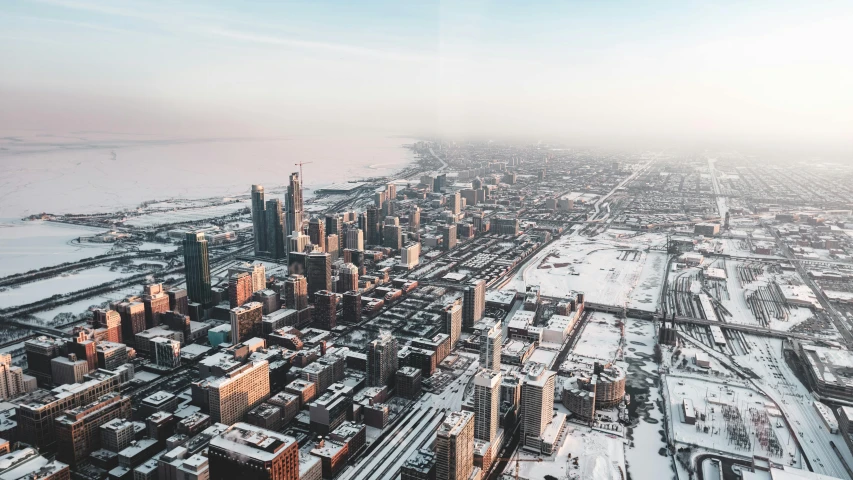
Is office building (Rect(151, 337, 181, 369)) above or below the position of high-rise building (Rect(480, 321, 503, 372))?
below

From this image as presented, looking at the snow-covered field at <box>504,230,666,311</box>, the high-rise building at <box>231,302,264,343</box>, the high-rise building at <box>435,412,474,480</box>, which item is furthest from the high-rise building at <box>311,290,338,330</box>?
the high-rise building at <box>435,412,474,480</box>

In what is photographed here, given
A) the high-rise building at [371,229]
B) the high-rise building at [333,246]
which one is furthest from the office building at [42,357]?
the high-rise building at [371,229]

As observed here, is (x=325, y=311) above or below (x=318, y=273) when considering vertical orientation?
below

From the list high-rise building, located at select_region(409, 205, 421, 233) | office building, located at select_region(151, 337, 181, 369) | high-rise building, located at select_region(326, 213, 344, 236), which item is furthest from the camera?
high-rise building, located at select_region(409, 205, 421, 233)

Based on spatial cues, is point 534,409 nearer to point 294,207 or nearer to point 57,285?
point 294,207

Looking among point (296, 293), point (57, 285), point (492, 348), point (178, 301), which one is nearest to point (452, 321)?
point (492, 348)

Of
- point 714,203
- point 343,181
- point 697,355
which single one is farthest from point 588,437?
point 343,181

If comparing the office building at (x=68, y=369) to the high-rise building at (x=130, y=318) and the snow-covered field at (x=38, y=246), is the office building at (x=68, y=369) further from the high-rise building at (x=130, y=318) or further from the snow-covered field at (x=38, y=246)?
the snow-covered field at (x=38, y=246)

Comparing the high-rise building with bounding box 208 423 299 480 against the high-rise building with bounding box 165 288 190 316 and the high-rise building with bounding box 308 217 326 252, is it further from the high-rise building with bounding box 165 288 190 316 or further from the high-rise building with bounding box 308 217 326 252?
the high-rise building with bounding box 308 217 326 252

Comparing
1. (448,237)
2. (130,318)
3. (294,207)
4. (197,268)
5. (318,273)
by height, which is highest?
(294,207)
